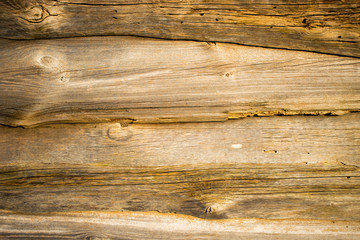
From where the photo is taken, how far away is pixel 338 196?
2.56 ft

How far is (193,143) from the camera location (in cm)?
77

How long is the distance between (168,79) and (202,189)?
15.9 inches

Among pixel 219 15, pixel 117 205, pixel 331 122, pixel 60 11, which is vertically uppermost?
pixel 60 11

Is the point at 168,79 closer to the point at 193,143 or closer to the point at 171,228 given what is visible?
the point at 193,143

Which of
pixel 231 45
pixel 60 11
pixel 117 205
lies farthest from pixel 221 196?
pixel 60 11

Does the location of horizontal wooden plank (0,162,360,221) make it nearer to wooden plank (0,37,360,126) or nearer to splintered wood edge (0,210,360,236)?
splintered wood edge (0,210,360,236)

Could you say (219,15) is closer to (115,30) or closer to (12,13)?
(115,30)

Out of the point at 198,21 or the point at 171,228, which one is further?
the point at 171,228

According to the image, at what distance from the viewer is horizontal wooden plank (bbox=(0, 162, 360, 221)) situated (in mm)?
774

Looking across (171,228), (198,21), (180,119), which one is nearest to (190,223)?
(171,228)

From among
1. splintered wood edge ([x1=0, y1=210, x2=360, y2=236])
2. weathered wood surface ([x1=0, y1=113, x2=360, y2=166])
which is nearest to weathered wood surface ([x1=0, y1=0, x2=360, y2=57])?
weathered wood surface ([x1=0, y1=113, x2=360, y2=166])

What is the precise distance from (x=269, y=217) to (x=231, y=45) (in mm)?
620

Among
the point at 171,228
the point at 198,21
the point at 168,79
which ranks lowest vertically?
the point at 171,228

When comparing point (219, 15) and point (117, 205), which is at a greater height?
point (219, 15)
